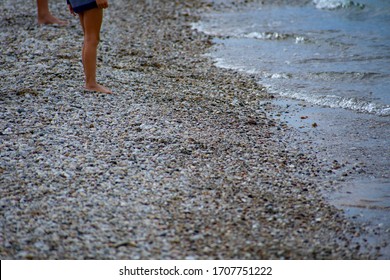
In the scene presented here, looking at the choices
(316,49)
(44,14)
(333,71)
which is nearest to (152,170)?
(333,71)

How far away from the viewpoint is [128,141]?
5.15m

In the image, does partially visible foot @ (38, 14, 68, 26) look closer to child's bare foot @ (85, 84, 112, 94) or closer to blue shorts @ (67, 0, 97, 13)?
child's bare foot @ (85, 84, 112, 94)

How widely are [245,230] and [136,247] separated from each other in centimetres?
72

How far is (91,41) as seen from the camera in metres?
5.98

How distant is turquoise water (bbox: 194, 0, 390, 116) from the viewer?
298 inches

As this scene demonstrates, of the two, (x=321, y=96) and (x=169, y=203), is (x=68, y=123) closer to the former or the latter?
(x=169, y=203)

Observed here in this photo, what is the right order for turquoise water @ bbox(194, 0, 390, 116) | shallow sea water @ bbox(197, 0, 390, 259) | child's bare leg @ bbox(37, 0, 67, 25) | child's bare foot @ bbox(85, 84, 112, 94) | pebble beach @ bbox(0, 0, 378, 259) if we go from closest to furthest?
pebble beach @ bbox(0, 0, 378, 259), shallow sea water @ bbox(197, 0, 390, 259), child's bare foot @ bbox(85, 84, 112, 94), turquoise water @ bbox(194, 0, 390, 116), child's bare leg @ bbox(37, 0, 67, 25)

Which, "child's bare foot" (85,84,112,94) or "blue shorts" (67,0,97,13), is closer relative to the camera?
"blue shorts" (67,0,97,13)

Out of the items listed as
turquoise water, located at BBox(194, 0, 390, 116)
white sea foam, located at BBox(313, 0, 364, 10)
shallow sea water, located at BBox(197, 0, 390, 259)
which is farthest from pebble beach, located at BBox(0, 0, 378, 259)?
white sea foam, located at BBox(313, 0, 364, 10)

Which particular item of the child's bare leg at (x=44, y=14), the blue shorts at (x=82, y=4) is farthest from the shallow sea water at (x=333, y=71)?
the child's bare leg at (x=44, y=14)

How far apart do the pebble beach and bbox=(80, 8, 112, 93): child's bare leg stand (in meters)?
0.15

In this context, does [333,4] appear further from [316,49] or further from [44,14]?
[44,14]

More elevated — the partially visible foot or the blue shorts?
the blue shorts
